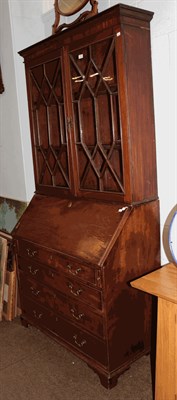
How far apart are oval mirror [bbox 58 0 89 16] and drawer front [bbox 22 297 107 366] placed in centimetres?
204

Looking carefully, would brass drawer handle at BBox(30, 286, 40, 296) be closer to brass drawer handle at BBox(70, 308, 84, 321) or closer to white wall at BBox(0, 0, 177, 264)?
brass drawer handle at BBox(70, 308, 84, 321)

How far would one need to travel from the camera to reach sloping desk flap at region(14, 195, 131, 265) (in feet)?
6.57

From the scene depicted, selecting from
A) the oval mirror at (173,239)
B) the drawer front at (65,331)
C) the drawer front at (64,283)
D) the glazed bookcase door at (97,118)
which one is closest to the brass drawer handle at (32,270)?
the drawer front at (64,283)

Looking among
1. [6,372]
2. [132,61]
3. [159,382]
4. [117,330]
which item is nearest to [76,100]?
[132,61]

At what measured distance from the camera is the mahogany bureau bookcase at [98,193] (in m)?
1.97

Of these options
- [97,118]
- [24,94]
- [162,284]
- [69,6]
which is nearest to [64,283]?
[162,284]

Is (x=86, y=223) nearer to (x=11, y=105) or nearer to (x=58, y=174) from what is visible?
(x=58, y=174)

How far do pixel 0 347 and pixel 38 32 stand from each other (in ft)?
8.27

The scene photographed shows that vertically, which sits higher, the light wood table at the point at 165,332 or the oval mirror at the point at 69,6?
the oval mirror at the point at 69,6

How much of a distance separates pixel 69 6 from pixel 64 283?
6.10 feet

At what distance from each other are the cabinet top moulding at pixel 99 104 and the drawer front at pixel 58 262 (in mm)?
425

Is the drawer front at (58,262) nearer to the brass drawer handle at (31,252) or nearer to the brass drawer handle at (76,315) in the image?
the brass drawer handle at (31,252)

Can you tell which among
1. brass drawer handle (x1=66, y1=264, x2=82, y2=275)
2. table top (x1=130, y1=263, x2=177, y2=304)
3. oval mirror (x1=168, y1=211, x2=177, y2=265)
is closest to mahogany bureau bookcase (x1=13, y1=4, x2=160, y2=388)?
brass drawer handle (x1=66, y1=264, x2=82, y2=275)

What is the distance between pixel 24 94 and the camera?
3000 mm
